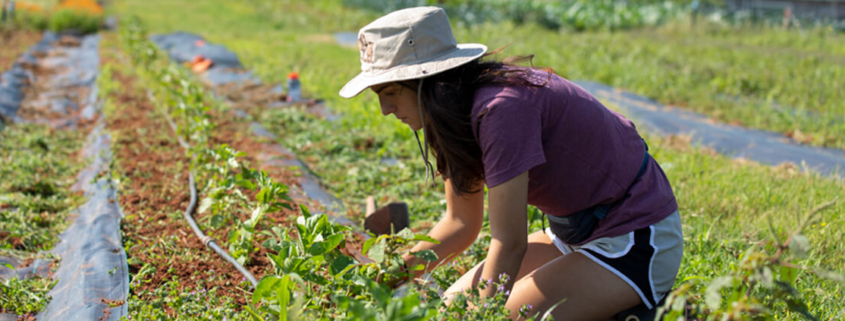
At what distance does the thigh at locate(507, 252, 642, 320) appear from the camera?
172 centimetres

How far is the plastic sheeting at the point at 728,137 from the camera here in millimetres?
4305

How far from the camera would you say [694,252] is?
2.51 meters

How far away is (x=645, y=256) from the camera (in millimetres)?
1717

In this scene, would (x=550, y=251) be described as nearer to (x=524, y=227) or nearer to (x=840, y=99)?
(x=524, y=227)

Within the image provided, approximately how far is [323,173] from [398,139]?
71 centimetres

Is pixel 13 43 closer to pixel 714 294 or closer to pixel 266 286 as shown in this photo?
pixel 266 286

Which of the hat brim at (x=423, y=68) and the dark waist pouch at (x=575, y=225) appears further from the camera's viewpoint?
the dark waist pouch at (x=575, y=225)

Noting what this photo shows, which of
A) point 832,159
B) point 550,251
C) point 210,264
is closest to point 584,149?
point 550,251

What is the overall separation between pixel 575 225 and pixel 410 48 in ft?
2.37

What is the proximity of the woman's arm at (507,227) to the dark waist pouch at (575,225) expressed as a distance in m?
0.29

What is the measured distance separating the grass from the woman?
8.0 inches

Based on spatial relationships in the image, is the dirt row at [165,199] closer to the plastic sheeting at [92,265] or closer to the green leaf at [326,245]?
the plastic sheeting at [92,265]

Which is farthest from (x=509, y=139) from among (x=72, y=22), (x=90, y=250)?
(x=72, y=22)

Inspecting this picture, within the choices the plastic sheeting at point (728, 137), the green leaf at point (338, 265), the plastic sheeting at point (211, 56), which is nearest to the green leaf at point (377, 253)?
the green leaf at point (338, 265)
